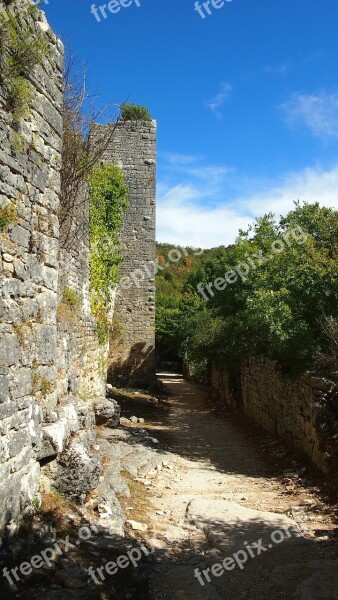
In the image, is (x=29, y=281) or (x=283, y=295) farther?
(x=283, y=295)

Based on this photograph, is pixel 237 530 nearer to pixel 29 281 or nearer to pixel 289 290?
pixel 29 281

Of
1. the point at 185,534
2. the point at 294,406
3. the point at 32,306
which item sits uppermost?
the point at 32,306

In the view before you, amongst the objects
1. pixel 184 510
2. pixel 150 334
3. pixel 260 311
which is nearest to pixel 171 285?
pixel 150 334

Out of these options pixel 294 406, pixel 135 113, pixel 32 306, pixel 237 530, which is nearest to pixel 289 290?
pixel 294 406

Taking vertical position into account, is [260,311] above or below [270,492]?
above

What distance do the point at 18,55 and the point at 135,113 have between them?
1530cm

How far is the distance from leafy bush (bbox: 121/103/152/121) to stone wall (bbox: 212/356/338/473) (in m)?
10.5

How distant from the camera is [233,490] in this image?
272 inches

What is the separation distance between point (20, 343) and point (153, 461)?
15.6 ft

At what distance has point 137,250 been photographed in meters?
17.9

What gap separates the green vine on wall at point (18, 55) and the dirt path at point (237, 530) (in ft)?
13.6

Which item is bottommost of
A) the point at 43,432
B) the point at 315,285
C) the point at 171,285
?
the point at 43,432

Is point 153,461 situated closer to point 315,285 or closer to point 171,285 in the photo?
point 315,285

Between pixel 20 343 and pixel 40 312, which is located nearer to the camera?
pixel 20 343
